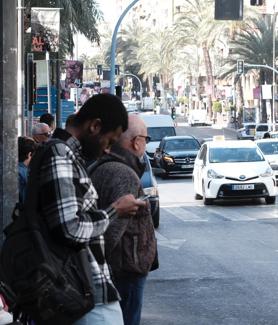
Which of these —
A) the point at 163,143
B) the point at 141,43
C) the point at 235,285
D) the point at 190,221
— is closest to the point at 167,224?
the point at 190,221

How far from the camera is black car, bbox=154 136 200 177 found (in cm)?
3428

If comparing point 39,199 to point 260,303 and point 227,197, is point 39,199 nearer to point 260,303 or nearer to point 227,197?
point 260,303

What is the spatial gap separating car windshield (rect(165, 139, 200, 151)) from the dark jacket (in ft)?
99.6

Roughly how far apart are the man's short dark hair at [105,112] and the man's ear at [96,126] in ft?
0.04

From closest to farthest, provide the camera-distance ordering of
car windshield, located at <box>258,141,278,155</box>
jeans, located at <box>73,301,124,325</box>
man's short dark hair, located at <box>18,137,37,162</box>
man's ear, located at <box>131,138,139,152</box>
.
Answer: jeans, located at <box>73,301,124,325</box> → man's ear, located at <box>131,138,139,152</box> → man's short dark hair, located at <box>18,137,37,162</box> → car windshield, located at <box>258,141,278,155</box>

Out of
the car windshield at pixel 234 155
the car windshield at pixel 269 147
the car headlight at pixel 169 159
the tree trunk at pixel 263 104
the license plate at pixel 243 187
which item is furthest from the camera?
the tree trunk at pixel 263 104

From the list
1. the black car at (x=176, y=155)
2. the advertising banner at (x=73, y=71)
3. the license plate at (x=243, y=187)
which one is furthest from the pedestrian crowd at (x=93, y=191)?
the advertising banner at (x=73, y=71)

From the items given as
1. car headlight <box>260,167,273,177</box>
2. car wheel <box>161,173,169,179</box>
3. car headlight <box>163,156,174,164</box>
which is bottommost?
car wheel <box>161,173,169,179</box>

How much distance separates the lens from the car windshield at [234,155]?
22422 millimetres

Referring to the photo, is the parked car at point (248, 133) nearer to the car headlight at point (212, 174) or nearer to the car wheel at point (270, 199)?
the car wheel at point (270, 199)

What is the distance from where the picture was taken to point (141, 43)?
299ft

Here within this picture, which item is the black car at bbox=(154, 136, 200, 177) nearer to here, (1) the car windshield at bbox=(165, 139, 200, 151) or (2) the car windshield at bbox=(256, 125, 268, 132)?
(1) the car windshield at bbox=(165, 139, 200, 151)

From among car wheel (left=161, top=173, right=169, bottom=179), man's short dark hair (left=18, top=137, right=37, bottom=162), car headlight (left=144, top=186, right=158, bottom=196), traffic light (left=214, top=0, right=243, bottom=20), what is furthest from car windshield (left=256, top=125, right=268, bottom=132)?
man's short dark hair (left=18, top=137, right=37, bottom=162)

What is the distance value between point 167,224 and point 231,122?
7570cm
